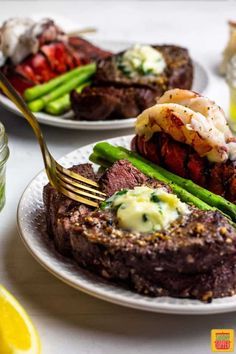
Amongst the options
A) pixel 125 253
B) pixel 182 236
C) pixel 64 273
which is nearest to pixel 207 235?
pixel 182 236

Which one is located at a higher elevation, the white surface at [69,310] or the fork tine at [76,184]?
the fork tine at [76,184]

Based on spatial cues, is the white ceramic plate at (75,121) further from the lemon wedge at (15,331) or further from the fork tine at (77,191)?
the lemon wedge at (15,331)

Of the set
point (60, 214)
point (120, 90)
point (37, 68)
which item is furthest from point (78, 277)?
point (37, 68)

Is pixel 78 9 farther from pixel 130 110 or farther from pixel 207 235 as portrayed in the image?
pixel 207 235

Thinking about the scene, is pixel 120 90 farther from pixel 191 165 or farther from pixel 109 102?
pixel 191 165

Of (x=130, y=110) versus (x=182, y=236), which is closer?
(x=182, y=236)

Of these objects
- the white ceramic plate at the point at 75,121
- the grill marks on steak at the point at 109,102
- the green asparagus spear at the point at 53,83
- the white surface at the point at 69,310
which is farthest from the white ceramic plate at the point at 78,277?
the green asparagus spear at the point at 53,83

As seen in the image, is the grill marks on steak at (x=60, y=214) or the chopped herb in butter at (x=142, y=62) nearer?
the grill marks on steak at (x=60, y=214)
